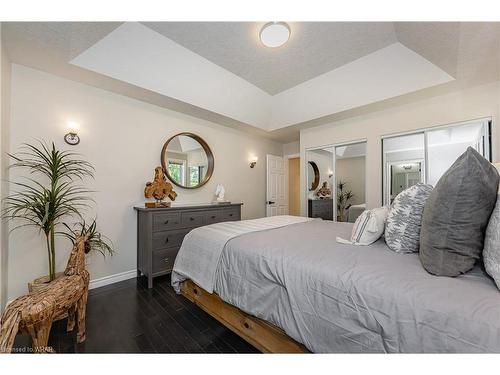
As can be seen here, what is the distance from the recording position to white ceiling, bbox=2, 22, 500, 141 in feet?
5.96

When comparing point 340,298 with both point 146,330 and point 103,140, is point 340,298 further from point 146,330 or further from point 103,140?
point 103,140

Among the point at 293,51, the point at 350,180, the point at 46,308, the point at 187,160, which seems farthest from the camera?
the point at 350,180

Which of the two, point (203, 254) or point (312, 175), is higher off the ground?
point (312, 175)

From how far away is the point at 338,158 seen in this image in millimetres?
3865

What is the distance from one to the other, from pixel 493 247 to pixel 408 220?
1.38 ft

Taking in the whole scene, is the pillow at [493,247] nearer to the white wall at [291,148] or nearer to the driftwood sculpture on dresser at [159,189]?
the driftwood sculpture on dresser at [159,189]

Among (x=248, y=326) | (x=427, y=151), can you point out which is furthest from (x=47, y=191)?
(x=427, y=151)

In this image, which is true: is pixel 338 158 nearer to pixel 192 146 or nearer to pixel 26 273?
pixel 192 146

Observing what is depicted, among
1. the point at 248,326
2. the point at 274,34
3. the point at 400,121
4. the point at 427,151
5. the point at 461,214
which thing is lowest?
the point at 248,326

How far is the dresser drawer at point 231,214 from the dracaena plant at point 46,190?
177 centimetres

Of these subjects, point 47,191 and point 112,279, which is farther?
point 112,279

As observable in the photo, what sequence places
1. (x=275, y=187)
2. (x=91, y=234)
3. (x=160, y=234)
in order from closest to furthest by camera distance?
(x=91, y=234), (x=160, y=234), (x=275, y=187)

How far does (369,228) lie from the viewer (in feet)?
4.84

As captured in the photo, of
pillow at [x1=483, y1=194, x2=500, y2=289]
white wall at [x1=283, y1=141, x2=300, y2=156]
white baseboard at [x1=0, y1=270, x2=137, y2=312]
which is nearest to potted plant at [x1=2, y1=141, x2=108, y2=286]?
white baseboard at [x1=0, y1=270, x2=137, y2=312]
